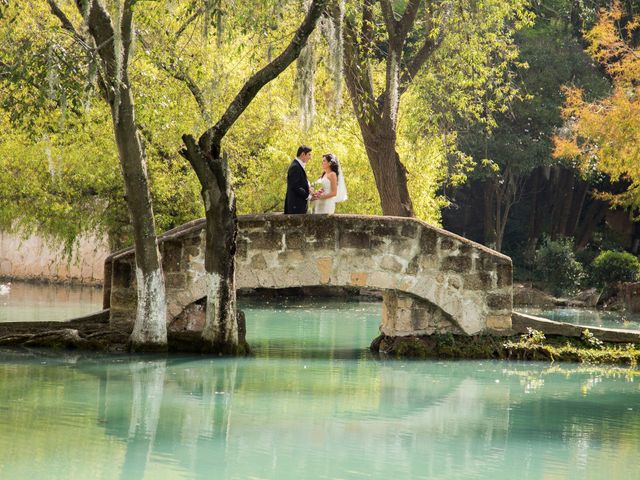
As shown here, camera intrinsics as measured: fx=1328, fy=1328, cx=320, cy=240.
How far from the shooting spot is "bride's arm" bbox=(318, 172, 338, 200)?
703 inches

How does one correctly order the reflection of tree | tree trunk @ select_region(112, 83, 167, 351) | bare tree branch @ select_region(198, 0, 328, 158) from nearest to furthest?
the reflection of tree < bare tree branch @ select_region(198, 0, 328, 158) < tree trunk @ select_region(112, 83, 167, 351)

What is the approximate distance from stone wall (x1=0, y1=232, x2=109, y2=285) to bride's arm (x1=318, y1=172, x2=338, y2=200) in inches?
758

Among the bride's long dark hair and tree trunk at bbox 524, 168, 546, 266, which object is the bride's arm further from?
tree trunk at bbox 524, 168, 546, 266

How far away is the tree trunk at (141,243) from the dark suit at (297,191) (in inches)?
77.3

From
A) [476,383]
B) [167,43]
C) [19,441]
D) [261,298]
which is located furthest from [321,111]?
[19,441]

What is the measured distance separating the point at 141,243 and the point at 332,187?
9.21 ft

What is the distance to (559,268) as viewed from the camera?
37.2m

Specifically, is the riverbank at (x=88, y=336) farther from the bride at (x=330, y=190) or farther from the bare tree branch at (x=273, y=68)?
the bare tree branch at (x=273, y=68)

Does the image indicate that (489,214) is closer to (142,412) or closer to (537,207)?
(537,207)

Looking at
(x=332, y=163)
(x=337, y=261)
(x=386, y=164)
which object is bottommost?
(x=337, y=261)

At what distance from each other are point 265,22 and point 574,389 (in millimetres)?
6291

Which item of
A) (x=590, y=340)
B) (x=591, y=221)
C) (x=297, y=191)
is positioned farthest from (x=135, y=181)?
(x=591, y=221)

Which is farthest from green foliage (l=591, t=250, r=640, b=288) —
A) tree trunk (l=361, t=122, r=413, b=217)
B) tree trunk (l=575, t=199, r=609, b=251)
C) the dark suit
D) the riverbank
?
the riverbank

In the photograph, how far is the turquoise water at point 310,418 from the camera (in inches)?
391
